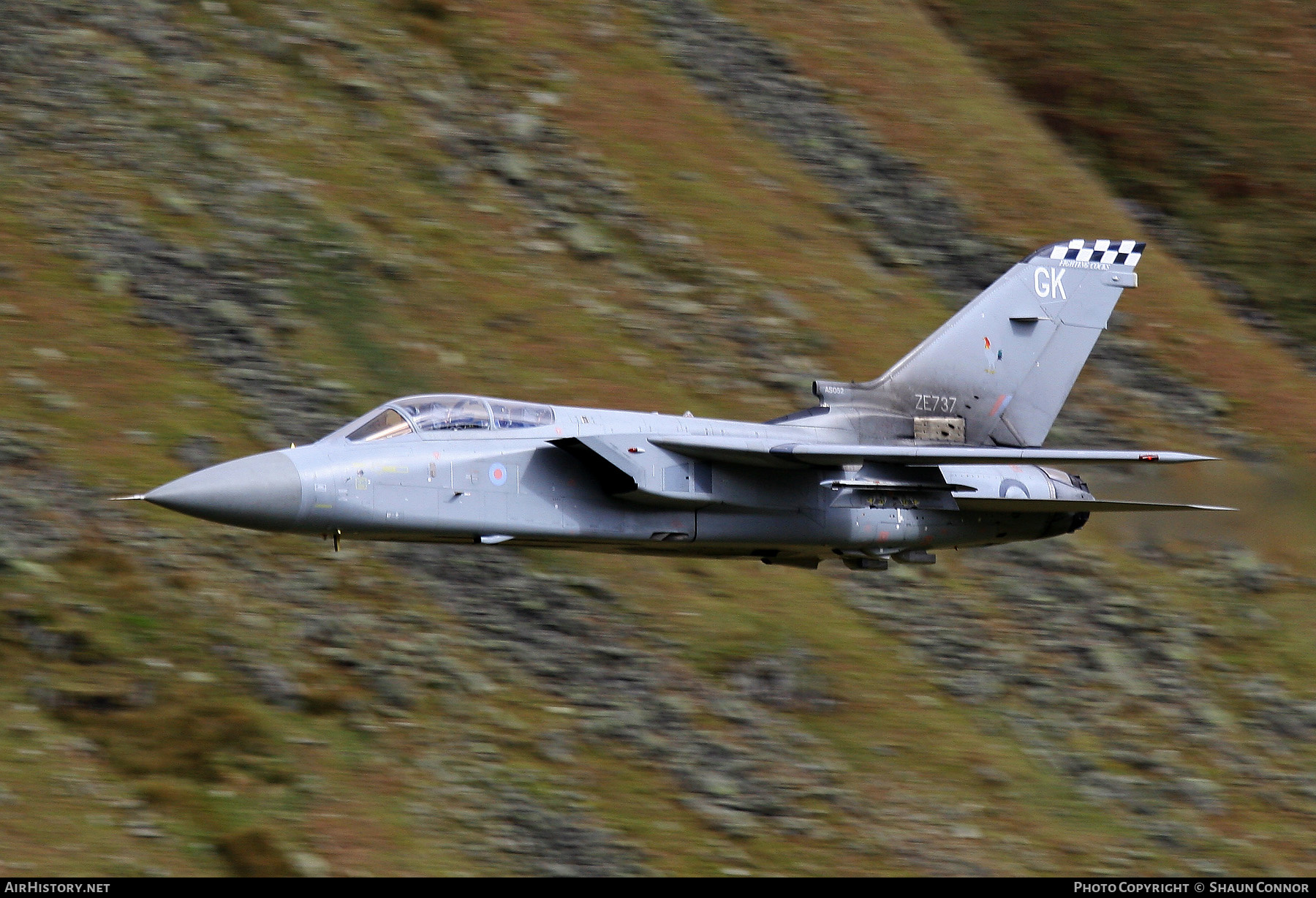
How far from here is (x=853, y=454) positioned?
19.5 meters

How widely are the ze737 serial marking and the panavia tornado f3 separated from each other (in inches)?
0.9

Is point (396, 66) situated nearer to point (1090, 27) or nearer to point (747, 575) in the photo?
point (747, 575)

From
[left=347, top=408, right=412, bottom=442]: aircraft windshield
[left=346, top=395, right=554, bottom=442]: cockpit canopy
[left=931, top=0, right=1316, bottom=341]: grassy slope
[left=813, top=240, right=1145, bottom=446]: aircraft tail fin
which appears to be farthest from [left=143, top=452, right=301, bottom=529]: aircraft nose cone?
[left=931, top=0, right=1316, bottom=341]: grassy slope

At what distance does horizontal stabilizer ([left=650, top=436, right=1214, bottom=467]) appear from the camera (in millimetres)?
19266

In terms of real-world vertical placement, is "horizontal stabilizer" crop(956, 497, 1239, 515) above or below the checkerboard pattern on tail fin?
below

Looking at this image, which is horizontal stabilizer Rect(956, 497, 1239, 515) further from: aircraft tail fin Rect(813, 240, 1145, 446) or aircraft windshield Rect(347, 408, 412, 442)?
aircraft windshield Rect(347, 408, 412, 442)

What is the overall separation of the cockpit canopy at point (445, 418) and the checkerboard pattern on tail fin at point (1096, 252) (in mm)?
9331

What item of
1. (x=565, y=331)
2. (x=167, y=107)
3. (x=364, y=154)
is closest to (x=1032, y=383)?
(x=565, y=331)

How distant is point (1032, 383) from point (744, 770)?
8.11 m

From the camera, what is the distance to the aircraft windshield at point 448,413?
61.0 ft
